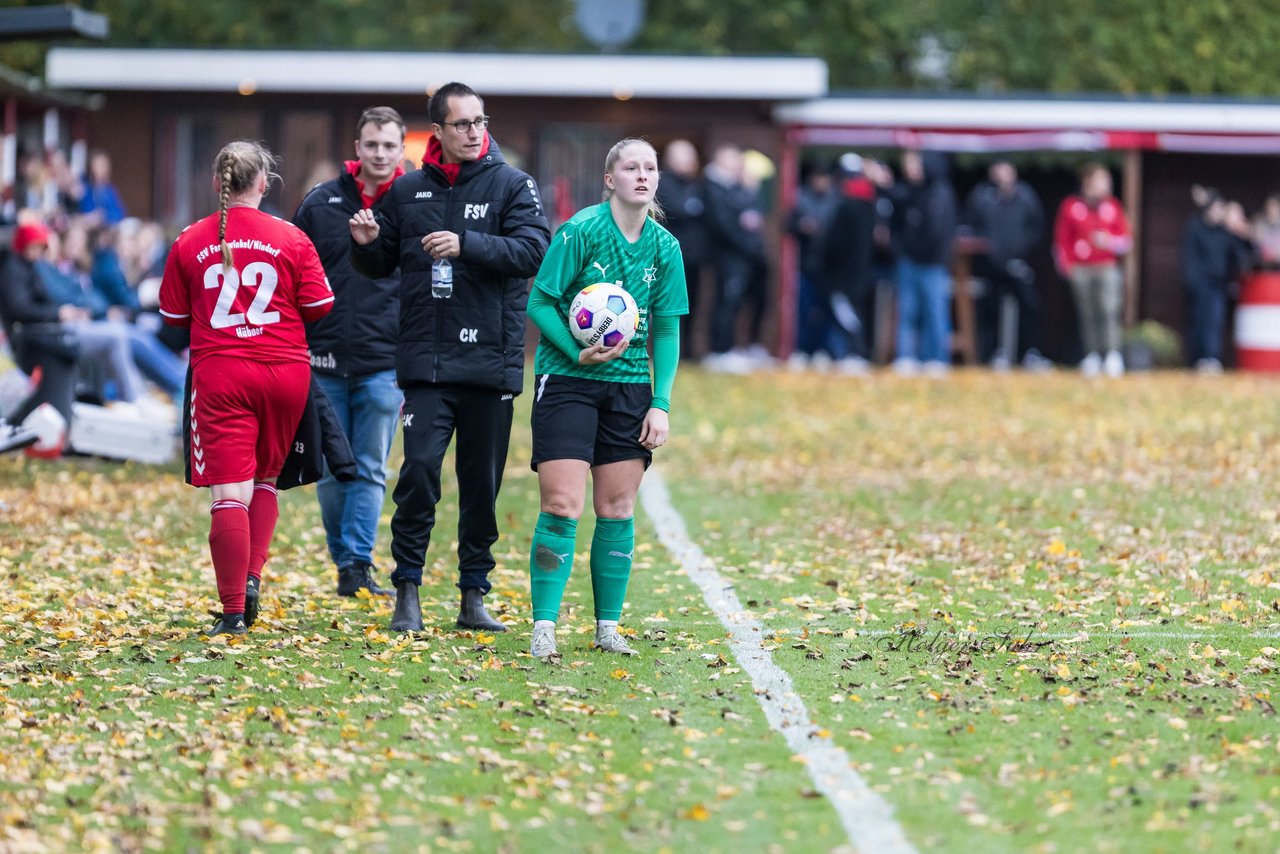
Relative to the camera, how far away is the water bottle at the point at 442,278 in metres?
7.90

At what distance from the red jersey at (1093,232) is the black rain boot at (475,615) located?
1712cm

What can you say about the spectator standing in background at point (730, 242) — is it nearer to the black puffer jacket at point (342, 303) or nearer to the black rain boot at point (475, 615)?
the black puffer jacket at point (342, 303)

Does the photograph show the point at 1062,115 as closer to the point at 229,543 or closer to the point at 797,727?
the point at 229,543

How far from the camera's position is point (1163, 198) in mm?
27578

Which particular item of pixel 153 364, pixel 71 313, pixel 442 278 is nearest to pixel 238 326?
pixel 442 278

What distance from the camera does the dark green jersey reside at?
758 centimetres

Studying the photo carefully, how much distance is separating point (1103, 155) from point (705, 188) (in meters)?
6.05

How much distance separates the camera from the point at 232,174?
25.6 ft

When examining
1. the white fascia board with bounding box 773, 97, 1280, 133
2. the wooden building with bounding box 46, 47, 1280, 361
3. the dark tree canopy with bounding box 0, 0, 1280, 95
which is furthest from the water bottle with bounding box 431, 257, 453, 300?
the dark tree canopy with bounding box 0, 0, 1280, 95

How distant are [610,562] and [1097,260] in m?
17.6

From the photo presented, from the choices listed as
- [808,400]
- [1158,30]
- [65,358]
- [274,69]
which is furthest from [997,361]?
[1158,30]

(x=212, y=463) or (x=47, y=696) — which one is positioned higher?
(x=212, y=463)

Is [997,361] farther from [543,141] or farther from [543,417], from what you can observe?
[543,417]

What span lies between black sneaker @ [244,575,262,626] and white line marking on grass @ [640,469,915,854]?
1.93 m
